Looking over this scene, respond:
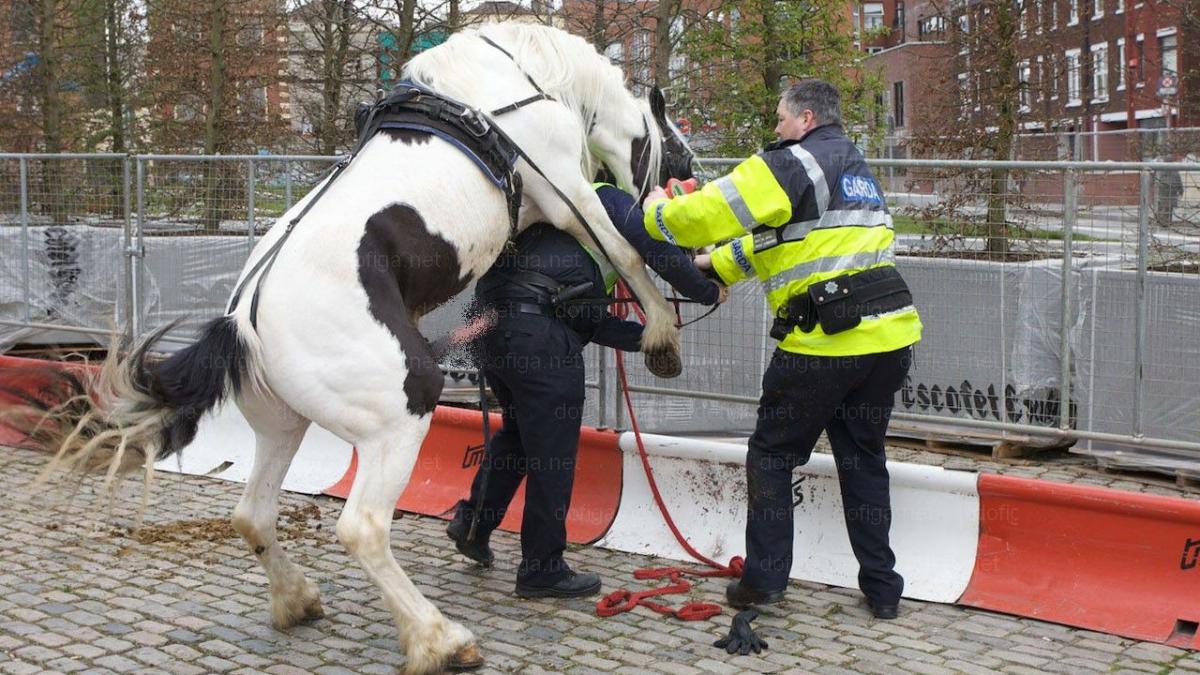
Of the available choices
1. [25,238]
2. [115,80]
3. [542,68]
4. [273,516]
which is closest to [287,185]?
[25,238]

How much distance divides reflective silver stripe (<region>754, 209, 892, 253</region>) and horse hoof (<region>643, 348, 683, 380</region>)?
0.66m

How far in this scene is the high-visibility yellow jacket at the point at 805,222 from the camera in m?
4.79

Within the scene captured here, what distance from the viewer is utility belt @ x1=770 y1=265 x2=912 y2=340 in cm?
485

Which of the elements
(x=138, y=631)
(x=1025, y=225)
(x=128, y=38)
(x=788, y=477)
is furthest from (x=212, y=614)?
(x=128, y=38)

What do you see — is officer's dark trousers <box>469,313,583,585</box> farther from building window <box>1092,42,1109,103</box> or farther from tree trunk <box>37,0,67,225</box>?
tree trunk <box>37,0,67,225</box>

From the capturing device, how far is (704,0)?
45.5ft

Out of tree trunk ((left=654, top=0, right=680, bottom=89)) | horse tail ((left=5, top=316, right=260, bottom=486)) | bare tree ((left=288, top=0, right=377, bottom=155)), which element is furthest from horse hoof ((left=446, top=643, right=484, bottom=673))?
bare tree ((left=288, top=0, right=377, bottom=155))

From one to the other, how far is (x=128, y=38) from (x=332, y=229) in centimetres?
1669

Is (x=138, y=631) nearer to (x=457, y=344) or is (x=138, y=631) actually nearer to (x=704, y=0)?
(x=457, y=344)

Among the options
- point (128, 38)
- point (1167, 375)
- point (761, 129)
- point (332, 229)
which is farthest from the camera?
point (128, 38)

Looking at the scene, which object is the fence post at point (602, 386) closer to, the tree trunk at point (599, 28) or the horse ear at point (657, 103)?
the horse ear at point (657, 103)

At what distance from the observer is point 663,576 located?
5750 mm

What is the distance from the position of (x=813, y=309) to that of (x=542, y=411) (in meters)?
1.15

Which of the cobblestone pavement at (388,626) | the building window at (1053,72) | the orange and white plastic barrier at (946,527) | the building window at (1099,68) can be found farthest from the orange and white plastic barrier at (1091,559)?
the building window at (1099,68)
